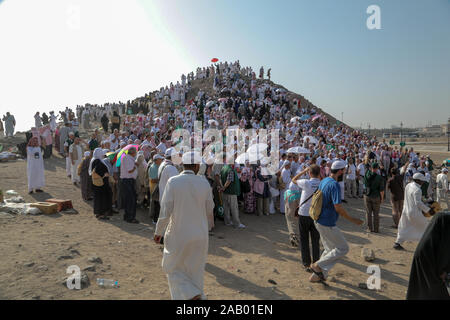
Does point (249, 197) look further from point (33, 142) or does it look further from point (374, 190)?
point (33, 142)

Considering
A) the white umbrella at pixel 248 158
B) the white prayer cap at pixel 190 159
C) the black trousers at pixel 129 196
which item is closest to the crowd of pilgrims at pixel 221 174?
the black trousers at pixel 129 196

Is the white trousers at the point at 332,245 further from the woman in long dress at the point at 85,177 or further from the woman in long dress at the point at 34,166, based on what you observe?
the woman in long dress at the point at 34,166

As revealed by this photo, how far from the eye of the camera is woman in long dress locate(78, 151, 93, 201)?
8.83m

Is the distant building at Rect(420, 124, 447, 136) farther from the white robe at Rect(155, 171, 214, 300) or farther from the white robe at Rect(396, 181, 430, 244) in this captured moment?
the white robe at Rect(155, 171, 214, 300)

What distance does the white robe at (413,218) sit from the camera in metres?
5.83

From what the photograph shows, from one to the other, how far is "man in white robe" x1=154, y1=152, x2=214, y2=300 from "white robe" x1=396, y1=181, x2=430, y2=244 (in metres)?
4.35

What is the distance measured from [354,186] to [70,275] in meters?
11.5

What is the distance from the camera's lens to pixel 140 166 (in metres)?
8.54

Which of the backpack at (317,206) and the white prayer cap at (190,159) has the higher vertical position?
the white prayer cap at (190,159)

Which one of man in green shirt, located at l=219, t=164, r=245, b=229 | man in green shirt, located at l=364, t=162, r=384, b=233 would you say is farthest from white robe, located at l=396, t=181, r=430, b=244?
man in green shirt, located at l=219, t=164, r=245, b=229

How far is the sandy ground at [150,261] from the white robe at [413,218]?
0.49 m

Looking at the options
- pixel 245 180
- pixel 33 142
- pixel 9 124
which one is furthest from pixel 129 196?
pixel 9 124
